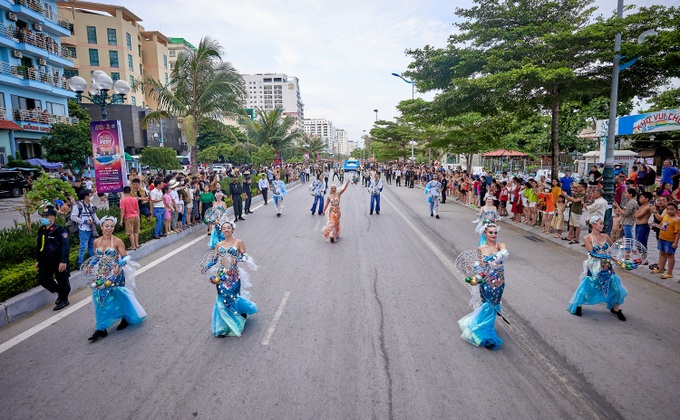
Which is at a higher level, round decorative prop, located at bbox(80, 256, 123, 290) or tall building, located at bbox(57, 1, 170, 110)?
tall building, located at bbox(57, 1, 170, 110)

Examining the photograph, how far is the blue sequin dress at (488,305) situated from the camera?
196 inches

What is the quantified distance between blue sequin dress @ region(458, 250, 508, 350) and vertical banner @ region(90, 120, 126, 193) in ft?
35.7

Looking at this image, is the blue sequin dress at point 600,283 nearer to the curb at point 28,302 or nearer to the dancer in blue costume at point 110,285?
the dancer in blue costume at point 110,285

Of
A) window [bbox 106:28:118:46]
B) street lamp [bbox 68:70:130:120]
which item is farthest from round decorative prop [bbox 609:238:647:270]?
window [bbox 106:28:118:46]

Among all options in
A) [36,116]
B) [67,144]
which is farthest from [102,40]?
[67,144]

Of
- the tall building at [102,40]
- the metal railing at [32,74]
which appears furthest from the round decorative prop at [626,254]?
the tall building at [102,40]

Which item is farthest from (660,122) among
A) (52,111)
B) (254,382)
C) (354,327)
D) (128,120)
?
(128,120)

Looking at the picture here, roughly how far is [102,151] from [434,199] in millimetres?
12031

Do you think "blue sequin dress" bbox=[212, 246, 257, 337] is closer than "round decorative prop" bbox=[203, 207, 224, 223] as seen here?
Yes

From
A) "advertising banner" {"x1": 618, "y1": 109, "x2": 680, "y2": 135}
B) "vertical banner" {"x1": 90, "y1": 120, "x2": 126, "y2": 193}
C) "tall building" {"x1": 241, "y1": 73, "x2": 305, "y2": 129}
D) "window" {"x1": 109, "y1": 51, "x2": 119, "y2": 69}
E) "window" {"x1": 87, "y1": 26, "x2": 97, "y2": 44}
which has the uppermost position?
"tall building" {"x1": 241, "y1": 73, "x2": 305, "y2": 129}

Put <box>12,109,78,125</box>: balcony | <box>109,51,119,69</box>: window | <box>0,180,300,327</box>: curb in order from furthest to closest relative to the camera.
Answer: <box>109,51,119,69</box>: window, <box>12,109,78,125</box>: balcony, <box>0,180,300,327</box>: curb

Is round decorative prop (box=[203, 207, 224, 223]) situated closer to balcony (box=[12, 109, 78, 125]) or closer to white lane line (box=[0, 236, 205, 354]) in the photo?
white lane line (box=[0, 236, 205, 354])

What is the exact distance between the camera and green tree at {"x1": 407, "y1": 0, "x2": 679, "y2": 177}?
12055 millimetres

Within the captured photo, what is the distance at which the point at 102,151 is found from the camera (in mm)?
11719
